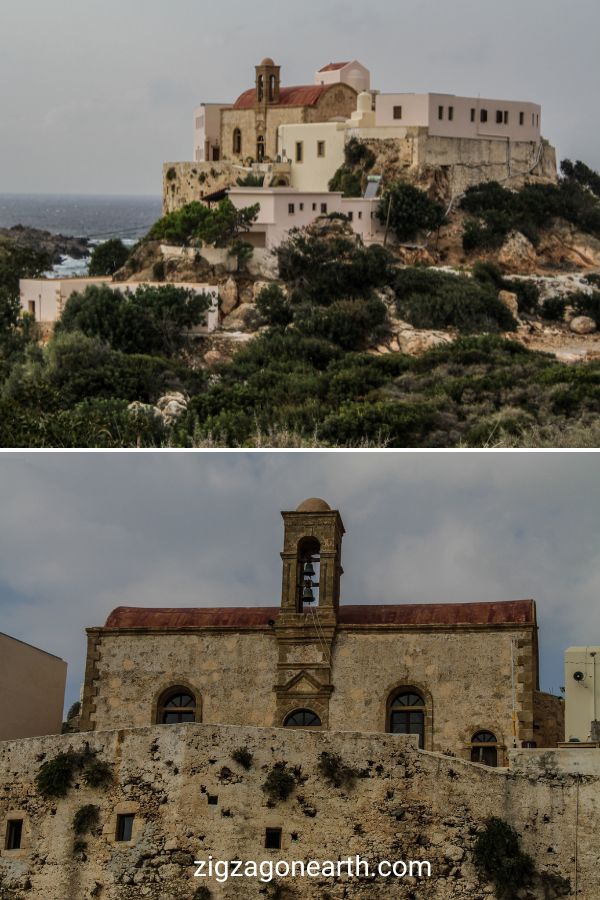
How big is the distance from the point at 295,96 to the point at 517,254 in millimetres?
16709

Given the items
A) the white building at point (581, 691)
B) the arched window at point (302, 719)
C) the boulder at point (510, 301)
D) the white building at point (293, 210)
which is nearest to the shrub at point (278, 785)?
the arched window at point (302, 719)

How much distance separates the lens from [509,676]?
93.4 feet

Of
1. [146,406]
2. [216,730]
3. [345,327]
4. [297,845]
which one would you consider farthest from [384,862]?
[345,327]

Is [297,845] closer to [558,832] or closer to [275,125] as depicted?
[558,832]

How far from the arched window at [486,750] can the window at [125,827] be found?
6061mm

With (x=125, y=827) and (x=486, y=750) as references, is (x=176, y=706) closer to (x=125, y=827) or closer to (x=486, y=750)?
(x=125, y=827)

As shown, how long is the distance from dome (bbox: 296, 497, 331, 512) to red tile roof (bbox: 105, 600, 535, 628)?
6.21 feet

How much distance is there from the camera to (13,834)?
2712 cm

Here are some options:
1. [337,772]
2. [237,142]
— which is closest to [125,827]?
[337,772]

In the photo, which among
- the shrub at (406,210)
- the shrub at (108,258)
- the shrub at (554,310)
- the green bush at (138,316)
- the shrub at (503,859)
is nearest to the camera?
the shrub at (503,859)

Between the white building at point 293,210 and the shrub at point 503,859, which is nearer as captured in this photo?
the shrub at point 503,859

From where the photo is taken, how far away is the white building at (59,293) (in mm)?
78375

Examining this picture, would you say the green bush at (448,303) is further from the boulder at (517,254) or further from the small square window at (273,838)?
the small square window at (273,838)

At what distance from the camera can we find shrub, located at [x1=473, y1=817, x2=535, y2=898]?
25.2 metres
